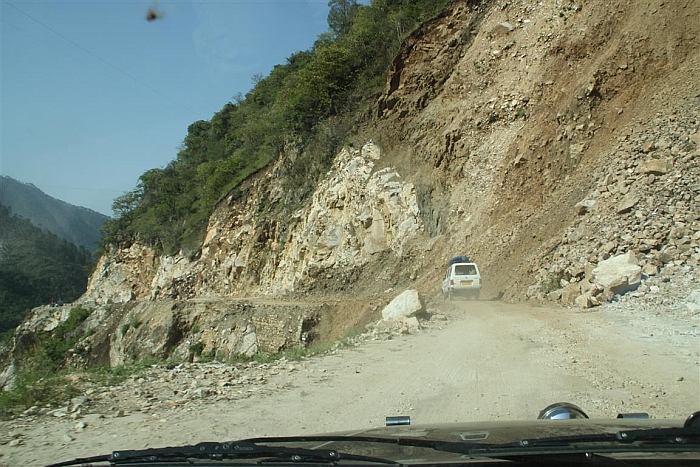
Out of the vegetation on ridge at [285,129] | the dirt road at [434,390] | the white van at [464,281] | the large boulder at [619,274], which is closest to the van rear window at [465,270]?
the white van at [464,281]

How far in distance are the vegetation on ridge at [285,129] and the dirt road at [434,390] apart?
26.6m

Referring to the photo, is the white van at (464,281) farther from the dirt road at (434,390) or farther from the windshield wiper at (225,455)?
the windshield wiper at (225,455)

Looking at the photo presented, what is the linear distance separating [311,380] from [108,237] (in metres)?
57.7

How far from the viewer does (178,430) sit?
6652mm

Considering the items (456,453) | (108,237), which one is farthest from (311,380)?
(108,237)

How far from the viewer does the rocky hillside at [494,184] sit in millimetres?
19000

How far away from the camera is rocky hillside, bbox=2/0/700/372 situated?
19000mm

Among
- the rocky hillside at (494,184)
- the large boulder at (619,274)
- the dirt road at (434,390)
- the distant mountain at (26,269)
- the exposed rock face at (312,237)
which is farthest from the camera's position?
the distant mountain at (26,269)

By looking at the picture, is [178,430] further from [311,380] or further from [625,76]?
[625,76]

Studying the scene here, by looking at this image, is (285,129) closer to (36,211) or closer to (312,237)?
(312,237)

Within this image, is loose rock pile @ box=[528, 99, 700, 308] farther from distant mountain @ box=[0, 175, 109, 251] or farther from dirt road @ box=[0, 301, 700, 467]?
distant mountain @ box=[0, 175, 109, 251]

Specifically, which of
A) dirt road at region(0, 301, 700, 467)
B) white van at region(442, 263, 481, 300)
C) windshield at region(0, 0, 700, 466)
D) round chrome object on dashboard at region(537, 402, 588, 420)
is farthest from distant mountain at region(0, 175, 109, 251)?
round chrome object on dashboard at region(537, 402, 588, 420)

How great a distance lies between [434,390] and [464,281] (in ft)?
45.2

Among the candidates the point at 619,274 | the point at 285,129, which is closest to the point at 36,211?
the point at 285,129
